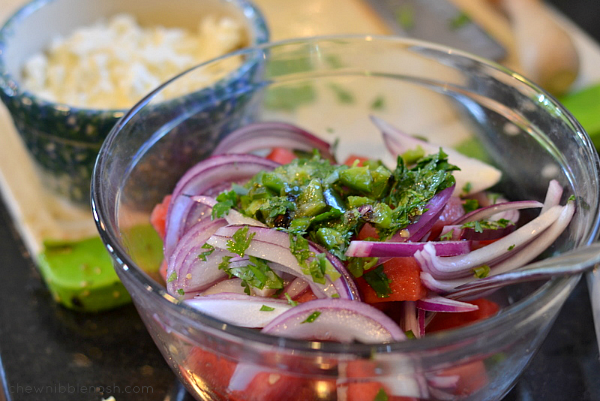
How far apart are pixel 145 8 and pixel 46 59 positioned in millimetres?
403

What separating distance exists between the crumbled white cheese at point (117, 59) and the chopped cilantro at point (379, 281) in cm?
93

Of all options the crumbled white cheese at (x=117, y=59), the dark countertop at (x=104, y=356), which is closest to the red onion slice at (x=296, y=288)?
the dark countertop at (x=104, y=356)

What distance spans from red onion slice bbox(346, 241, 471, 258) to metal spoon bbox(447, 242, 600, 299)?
2.5 inches

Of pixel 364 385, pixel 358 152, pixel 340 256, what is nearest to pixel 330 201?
pixel 340 256

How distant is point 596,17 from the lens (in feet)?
8.59

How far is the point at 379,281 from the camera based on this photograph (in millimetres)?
843

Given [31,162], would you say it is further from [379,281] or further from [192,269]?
[379,281]

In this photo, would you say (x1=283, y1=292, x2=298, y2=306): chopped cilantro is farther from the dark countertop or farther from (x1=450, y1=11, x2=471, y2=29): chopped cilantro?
(x1=450, y1=11, x2=471, y2=29): chopped cilantro

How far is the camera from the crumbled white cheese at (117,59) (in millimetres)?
1516

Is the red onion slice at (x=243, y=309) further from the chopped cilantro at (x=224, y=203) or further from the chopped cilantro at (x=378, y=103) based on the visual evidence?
the chopped cilantro at (x=378, y=103)

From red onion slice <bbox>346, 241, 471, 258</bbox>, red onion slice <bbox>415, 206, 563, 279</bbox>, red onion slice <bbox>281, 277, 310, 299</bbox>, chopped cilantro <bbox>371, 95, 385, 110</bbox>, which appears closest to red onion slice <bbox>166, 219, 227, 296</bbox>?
red onion slice <bbox>281, 277, 310, 299</bbox>

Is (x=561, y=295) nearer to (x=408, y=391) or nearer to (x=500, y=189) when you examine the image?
(x=408, y=391)

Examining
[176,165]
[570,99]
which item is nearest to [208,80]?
[176,165]

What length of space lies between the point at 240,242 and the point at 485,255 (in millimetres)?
407
